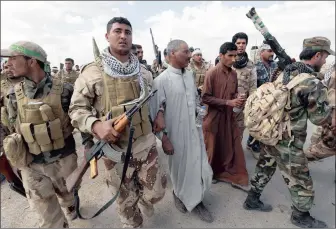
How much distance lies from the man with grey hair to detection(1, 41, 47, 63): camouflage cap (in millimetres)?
1125

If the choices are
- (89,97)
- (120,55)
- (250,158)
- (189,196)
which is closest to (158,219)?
(189,196)

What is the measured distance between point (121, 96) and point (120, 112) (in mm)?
140

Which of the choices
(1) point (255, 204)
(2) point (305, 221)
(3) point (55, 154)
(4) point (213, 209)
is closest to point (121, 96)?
(3) point (55, 154)

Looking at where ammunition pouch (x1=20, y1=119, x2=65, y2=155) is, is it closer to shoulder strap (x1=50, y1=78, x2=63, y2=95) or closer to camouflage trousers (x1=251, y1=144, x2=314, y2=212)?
shoulder strap (x1=50, y1=78, x2=63, y2=95)

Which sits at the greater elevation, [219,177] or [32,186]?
[32,186]

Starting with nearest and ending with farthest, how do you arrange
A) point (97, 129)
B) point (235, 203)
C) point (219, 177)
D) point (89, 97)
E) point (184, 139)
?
1. point (97, 129)
2. point (89, 97)
3. point (184, 139)
4. point (235, 203)
5. point (219, 177)

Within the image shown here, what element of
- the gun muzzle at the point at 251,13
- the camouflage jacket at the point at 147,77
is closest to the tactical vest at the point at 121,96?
the camouflage jacket at the point at 147,77

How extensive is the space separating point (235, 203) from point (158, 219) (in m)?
1.00

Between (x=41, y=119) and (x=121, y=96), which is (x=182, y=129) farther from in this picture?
(x=41, y=119)

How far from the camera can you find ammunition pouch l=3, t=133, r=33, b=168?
2.14 m

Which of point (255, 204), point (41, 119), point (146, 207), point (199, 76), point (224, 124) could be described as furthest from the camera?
point (199, 76)

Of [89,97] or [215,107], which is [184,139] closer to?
[215,107]

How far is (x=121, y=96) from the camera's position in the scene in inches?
83.6

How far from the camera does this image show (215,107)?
3.38 metres
